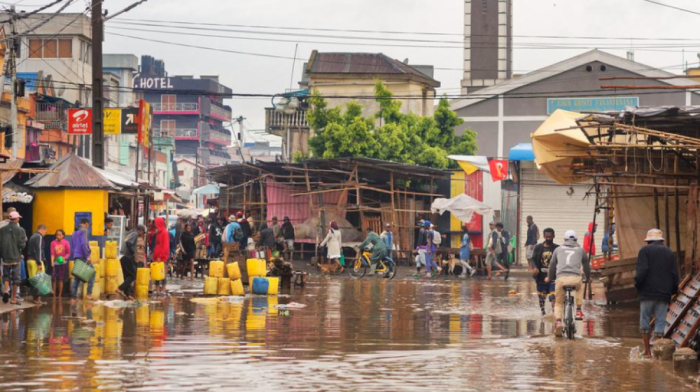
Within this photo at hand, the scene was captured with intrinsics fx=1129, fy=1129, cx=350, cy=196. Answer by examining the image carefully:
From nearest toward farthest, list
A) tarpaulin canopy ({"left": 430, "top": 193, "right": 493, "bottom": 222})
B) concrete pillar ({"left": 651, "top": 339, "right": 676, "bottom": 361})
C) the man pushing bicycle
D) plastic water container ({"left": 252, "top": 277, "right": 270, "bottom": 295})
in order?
concrete pillar ({"left": 651, "top": 339, "right": 676, "bottom": 361})
the man pushing bicycle
plastic water container ({"left": 252, "top": 277, "right": 270, "bottom": 295})
tarpaulin canopy ({"left": 430, "top": 193, "right": 493, "bottom": 222})

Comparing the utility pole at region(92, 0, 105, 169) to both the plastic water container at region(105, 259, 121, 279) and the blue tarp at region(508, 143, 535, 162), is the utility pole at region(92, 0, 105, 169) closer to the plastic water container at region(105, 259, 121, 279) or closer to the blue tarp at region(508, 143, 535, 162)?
the plastic water container at region(105, 259, 121, 279)

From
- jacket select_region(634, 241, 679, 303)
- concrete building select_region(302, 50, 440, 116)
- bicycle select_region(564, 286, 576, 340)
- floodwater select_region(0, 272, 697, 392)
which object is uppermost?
concrete building select_region(302, 50, 440, 116)

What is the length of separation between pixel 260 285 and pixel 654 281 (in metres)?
12.4

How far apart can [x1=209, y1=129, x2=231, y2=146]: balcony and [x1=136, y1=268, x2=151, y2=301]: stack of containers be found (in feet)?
385

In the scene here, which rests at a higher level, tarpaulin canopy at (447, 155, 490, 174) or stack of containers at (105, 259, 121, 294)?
tarpaulin canopy at (447, 155, 490, 174)

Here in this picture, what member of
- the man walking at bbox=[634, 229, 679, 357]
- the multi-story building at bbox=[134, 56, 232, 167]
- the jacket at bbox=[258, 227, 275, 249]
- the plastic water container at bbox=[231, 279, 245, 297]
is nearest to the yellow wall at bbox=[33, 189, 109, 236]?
the plastic water container at bbox=[231, 279, 245, 297]

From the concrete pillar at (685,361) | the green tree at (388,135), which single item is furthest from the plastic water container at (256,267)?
the green tree at (388,135)

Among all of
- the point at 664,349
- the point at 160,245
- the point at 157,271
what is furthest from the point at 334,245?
the point at 664,349

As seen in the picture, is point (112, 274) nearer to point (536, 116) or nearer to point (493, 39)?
point (536, 116)

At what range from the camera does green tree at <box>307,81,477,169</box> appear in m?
50.2

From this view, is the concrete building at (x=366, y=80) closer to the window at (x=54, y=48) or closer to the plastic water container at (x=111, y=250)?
the window at (x=54, y=48)

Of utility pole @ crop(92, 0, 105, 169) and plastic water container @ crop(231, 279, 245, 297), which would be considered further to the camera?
utility pole @ crop(92, 0, 105, 169)

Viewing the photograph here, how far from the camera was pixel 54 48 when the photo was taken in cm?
6869

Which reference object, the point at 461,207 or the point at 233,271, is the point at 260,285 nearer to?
the point at 233,271
